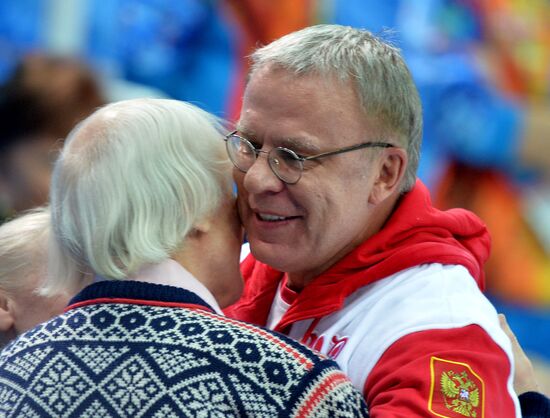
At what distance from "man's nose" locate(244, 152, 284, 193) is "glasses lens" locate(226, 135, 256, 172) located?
0.06 ft

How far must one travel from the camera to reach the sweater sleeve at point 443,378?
7.15 feet

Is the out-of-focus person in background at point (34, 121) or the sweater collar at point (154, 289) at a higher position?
the sweater collar at point (154, 289)

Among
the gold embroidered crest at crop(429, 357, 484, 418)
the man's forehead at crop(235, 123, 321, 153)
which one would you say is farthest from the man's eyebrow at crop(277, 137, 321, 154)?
the gold embroidered crest at crop(429, 357, 484, 418)

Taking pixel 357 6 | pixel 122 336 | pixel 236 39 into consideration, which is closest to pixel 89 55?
pixel 236 39

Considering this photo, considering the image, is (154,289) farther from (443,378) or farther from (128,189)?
(443,378)

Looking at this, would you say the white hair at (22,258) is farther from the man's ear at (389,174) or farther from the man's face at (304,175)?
the man's ear at (389,174)

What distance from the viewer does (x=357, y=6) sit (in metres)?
6.11

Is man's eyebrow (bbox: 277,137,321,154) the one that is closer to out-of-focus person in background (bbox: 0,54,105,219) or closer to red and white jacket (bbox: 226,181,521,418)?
red and white jacket (bbox: 226,181,521,418)

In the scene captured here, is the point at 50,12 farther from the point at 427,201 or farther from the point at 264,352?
the point at 264,352

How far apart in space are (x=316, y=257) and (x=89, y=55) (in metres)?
3.88

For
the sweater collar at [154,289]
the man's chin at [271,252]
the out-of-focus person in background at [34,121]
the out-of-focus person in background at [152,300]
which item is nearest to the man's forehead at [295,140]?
the out-of-focus person in background at [152,300]

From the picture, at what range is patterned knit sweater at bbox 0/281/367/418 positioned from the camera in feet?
6.53

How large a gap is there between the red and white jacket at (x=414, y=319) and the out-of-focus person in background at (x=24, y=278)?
0.61m

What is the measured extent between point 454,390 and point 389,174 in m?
0.61
